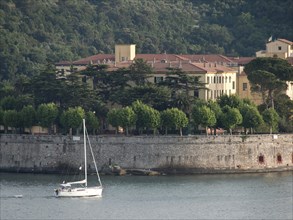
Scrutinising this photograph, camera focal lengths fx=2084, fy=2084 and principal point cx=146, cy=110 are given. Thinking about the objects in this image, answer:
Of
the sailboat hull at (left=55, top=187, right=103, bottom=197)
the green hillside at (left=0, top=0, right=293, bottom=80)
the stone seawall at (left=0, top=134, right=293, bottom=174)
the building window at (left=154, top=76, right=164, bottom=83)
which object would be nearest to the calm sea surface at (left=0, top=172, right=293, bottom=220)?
the sailboat hull at (left=55, top=187, right=103, bottom=197)

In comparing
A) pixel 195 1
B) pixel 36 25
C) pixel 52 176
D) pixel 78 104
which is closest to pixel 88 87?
pixel 78 104

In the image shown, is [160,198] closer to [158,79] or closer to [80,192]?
[80,192]

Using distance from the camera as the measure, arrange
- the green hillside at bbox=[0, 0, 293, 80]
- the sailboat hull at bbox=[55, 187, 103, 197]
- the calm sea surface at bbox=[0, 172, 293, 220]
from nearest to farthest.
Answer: the calm sea surface at bbox=[0, 172, 293, 220] → the sailboat hull at bbox=[55, 187, 103, 197] → the green hillside at bbox=[0, 0, 293, 80]

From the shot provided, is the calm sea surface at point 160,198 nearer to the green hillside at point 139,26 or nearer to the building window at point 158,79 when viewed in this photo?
the building window at point 158,79

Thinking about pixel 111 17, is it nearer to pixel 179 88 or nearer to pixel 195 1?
pixel 195 1

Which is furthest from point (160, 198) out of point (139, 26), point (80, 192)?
point (139, 26)

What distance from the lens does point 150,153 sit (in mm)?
102312

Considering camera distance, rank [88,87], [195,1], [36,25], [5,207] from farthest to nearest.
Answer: [195,1]
[36,25]
[88,87]
[5,207]

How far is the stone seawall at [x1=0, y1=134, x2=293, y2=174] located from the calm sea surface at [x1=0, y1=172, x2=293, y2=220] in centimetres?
130

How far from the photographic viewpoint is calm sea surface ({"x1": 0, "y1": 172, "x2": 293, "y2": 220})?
88.3 meters

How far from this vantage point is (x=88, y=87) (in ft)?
359

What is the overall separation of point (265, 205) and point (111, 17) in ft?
211

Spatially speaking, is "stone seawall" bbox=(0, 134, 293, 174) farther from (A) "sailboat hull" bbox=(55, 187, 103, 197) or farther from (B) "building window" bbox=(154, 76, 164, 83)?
(B) "building window" bbox=(154, 76, 164, 83)

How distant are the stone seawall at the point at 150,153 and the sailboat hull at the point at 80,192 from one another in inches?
316
